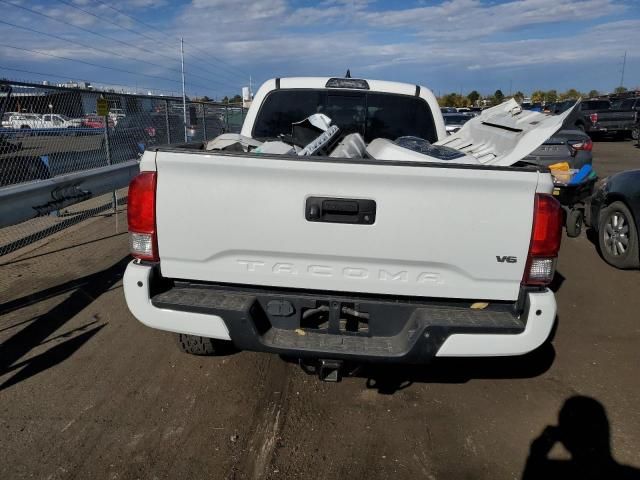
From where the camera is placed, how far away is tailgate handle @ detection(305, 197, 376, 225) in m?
2.75

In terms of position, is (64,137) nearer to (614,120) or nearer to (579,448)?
(579,448)

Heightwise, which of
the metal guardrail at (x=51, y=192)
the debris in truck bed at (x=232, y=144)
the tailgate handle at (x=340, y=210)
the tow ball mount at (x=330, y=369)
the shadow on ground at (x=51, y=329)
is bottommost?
the shadow on ground at (x=51, y=329)

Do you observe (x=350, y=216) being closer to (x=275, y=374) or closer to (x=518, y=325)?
(x=518, y=325)

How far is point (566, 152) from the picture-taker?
32.8 ft

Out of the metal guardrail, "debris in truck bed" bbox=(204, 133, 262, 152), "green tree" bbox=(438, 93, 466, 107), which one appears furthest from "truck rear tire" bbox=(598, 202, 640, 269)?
"green tree" bbox=(438, 93, 466, 107)

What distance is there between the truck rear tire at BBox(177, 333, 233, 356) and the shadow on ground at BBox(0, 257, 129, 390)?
972 mm

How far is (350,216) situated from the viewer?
277 centimetres

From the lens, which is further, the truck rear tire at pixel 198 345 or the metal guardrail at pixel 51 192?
the metal guardrail at pixel 51 192

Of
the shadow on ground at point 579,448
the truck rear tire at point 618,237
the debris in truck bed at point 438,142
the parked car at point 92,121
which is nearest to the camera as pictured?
the shadow on ground at point 579,448

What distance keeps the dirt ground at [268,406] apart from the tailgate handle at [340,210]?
1.33 meters

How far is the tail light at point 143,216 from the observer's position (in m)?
2.82

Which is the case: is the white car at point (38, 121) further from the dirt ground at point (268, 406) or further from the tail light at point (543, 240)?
the tail light at point (543, 240)

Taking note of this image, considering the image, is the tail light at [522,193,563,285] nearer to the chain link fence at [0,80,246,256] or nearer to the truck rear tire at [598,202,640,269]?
the chain link fence at [0,80,246,256]

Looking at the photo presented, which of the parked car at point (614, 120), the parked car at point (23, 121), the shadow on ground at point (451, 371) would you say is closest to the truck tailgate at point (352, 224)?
the shadow on ground at point (451, 371)
